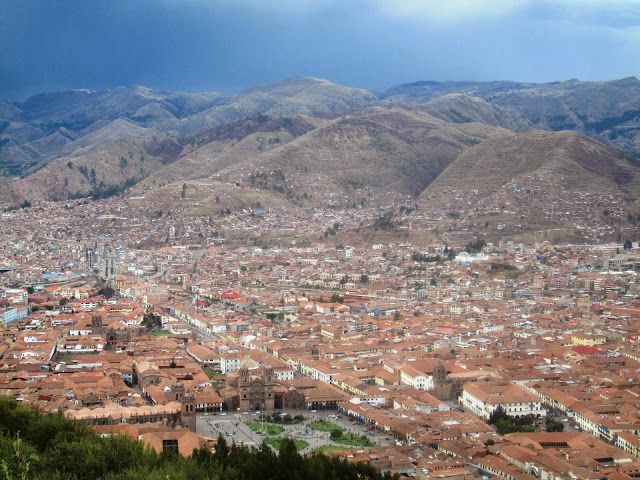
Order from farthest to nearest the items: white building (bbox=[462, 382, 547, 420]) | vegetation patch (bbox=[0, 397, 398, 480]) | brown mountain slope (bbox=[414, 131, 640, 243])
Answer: brown mountain slope (bbox=[414, 131, 640, 243]), white building (bbox=[462, 382, 547, 420]), vegetation patch (bbox=[0, 397, 398, 480])

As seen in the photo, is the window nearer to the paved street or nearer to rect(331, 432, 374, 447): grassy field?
the paved street

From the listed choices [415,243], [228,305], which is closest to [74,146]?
[415,243]

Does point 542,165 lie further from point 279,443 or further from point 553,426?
point 279,443

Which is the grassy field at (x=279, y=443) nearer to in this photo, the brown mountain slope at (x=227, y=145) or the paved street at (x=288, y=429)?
the paved street at (x=288, y=429)

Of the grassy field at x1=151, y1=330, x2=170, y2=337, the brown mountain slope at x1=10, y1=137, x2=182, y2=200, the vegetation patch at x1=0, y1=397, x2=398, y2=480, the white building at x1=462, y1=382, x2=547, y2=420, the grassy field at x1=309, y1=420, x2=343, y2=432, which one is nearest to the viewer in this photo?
the vegetation patch at x1=0, y1=397, x2=398, y2=480

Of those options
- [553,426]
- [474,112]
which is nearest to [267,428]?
[553,426]

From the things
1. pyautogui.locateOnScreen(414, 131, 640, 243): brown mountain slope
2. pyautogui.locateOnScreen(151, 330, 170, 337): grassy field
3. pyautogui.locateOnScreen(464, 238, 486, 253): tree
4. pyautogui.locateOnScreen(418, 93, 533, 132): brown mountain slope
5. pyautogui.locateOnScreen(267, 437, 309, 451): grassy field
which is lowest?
pyautogui.locateOnScreen(267, 437, 309, 451): grassy field

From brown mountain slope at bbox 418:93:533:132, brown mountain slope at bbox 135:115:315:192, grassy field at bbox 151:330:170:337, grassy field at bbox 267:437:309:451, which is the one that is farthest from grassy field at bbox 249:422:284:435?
brown mountain slope at bbox 418:93:533:132
